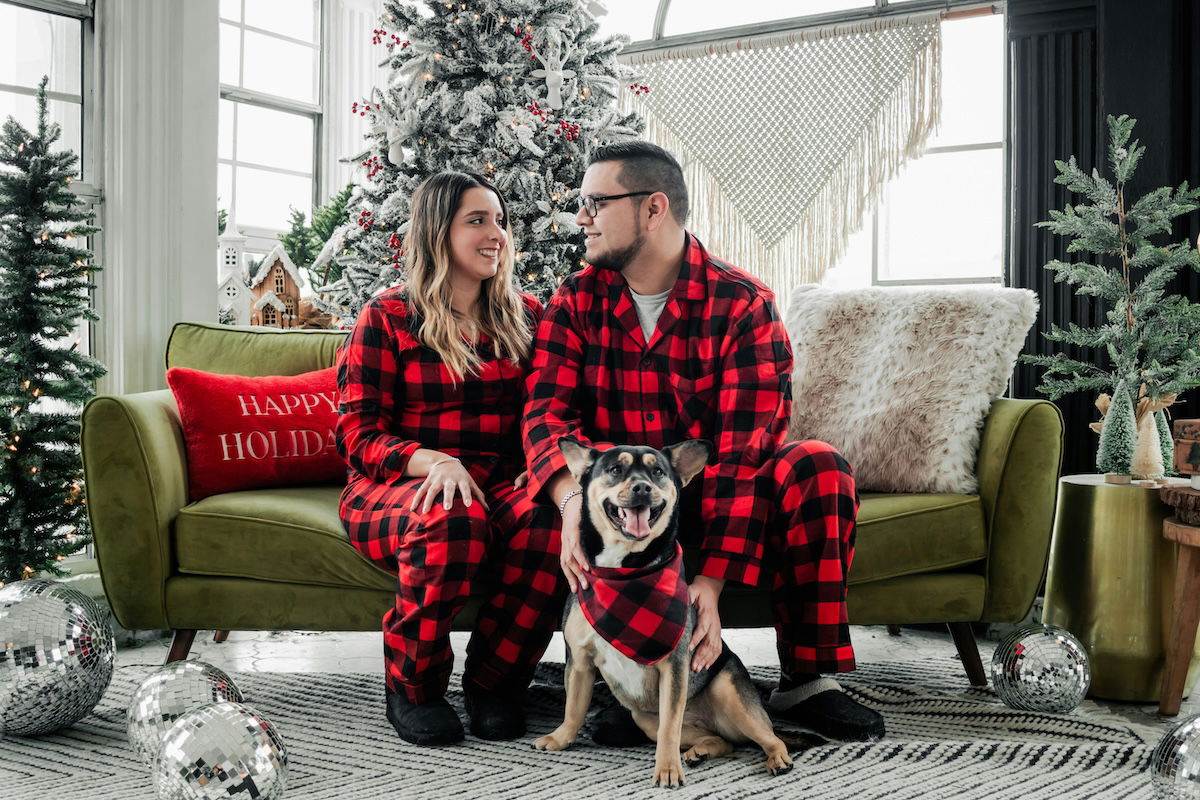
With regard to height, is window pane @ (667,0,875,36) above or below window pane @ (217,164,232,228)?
above

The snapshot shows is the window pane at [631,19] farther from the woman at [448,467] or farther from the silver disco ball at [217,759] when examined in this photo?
the silver disco ball at [217,759]

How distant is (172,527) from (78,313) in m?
0.97

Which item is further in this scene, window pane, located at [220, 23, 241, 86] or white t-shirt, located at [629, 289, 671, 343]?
window pane, located at [220, 23, 241, 86]

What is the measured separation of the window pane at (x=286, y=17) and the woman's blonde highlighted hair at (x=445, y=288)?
343 centimetres

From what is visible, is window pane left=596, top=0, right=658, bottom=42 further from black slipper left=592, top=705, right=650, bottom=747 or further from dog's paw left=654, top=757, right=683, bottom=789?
dog's paw left=654, top=757, right=683, bottom=789

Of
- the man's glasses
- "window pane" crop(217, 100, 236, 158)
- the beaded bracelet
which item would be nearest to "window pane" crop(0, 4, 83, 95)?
"window pane" crop(217, 100, 236, 158)

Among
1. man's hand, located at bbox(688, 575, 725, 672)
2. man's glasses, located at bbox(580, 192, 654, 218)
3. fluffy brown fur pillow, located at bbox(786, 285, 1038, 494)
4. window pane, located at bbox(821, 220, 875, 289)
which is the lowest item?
man's hand, located at bbox(688, 575, 725, 672)

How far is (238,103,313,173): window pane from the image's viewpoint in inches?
195

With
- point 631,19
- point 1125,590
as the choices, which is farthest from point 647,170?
point 631,19

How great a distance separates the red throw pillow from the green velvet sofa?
84 mm

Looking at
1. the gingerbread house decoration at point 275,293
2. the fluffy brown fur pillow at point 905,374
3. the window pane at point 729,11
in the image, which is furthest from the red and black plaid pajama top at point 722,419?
the window pane at point 729,11

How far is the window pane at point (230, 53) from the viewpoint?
4.85 m

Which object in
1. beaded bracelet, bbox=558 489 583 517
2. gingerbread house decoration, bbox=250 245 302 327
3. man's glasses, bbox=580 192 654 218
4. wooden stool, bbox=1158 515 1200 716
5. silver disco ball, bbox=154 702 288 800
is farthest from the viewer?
gingerbread house decoration, bbox=250 245 302 327

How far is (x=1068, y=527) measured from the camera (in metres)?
2.35
